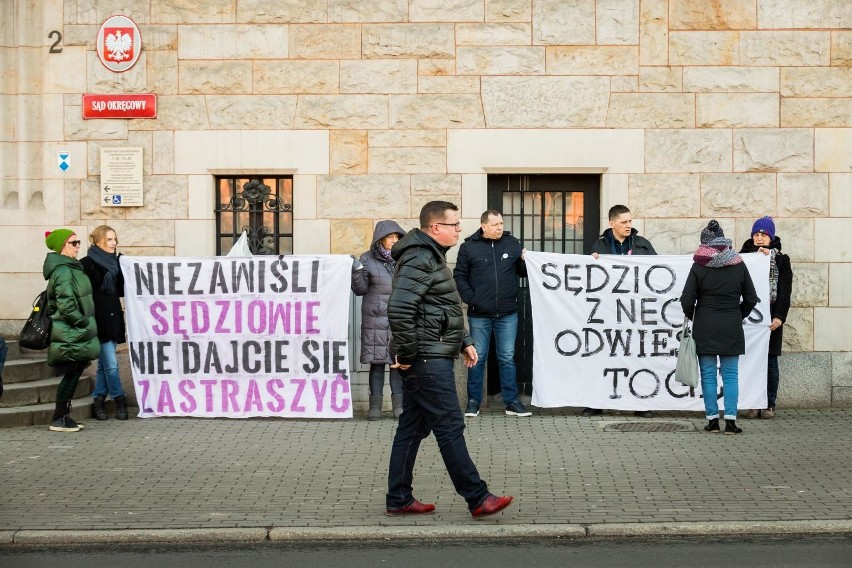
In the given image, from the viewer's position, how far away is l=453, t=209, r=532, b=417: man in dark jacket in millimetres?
12133

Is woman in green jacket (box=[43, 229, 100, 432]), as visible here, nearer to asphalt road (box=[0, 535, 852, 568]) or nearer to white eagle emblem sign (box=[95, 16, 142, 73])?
white eagle emblem sign (box=[95, 16, 142, 73])

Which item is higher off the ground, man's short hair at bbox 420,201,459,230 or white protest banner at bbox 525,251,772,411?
man's short hair at bbox 420,201,459,230

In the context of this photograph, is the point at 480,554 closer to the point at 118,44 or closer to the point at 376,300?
the point at 376,300

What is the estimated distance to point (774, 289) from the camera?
483 inches

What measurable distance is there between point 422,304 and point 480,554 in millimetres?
1598

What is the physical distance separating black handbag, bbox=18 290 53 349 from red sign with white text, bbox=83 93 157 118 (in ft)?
8.52

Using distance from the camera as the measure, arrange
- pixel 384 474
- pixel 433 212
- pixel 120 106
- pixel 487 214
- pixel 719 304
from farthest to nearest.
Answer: pixel 120 106
pixel 487 214
pixel 719 304
pixel 384 474
pixel 433 212

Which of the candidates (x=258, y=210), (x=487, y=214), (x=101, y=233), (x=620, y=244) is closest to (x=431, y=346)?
(x=487, y=214)

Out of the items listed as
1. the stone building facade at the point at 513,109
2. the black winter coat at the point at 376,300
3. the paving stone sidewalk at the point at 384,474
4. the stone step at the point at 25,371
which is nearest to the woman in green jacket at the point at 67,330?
the paving stone sidewalk at the point at 384,474

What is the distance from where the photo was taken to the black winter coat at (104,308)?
12.1m

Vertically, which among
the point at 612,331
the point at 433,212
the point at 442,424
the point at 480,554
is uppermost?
the point at 433,212

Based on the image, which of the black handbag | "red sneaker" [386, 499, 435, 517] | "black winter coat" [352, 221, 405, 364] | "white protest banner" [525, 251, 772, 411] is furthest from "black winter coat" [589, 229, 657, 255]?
the black handbag

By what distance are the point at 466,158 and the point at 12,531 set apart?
685 cm

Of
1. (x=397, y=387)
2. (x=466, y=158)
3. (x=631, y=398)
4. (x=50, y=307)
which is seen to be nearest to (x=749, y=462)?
(x=631, y=398)
